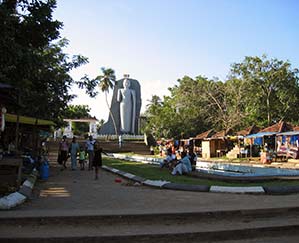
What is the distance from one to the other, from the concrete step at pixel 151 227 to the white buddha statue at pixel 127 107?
47.8 m

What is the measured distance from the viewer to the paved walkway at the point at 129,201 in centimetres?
648

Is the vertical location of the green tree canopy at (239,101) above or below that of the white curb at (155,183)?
above

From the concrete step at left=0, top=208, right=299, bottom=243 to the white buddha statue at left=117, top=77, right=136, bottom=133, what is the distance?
4783cm

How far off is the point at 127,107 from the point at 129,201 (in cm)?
4653

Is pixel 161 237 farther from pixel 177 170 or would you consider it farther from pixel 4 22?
pixel 177 170

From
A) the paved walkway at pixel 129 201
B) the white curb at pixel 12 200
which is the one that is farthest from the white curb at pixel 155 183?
the white curb at pixel 12 200

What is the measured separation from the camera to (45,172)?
38.9 feet

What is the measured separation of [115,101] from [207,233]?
166ft

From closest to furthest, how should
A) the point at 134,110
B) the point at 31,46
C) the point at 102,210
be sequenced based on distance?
the point at 102,210 < the point at 31,46 < the point at 134,110

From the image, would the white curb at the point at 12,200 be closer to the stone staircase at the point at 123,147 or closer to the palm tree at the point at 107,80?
the stone staircase at the point at 123,147

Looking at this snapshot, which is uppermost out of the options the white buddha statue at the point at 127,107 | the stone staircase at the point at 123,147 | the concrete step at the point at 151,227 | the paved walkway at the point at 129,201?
the white buddha statue at the point at 127,107

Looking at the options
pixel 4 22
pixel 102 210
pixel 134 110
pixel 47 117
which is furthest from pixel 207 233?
pixel 134 110

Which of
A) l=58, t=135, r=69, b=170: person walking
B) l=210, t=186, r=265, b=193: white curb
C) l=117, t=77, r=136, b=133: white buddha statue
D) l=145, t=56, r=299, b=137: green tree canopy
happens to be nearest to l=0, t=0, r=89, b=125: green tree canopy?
l=58, t=135, r=69, b=170: person walking

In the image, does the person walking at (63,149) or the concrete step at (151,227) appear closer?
the concrete step at (151,227)
